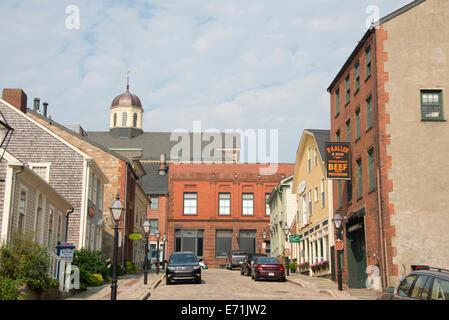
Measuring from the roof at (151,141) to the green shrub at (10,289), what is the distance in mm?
73504

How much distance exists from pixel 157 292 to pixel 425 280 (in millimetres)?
15255

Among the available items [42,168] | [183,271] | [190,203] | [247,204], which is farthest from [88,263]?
[247,204]

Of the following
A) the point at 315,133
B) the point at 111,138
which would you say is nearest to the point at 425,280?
the point at 315,133

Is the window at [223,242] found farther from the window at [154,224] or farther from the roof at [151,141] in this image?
the roof at [151,141]

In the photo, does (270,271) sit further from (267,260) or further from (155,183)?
(155,183)

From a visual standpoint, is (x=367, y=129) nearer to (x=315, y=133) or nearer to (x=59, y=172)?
(x=315, y=133)

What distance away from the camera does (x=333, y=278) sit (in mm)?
30250

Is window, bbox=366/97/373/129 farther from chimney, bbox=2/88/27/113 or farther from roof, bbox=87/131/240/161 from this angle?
roof, bbox=87/131/240/161

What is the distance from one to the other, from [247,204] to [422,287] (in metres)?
55.6

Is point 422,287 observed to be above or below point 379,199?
below

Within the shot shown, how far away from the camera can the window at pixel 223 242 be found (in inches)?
2501

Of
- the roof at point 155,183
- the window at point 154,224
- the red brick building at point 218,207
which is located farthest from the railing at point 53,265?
the roof at point 155,183

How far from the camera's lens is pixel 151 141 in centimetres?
9256
